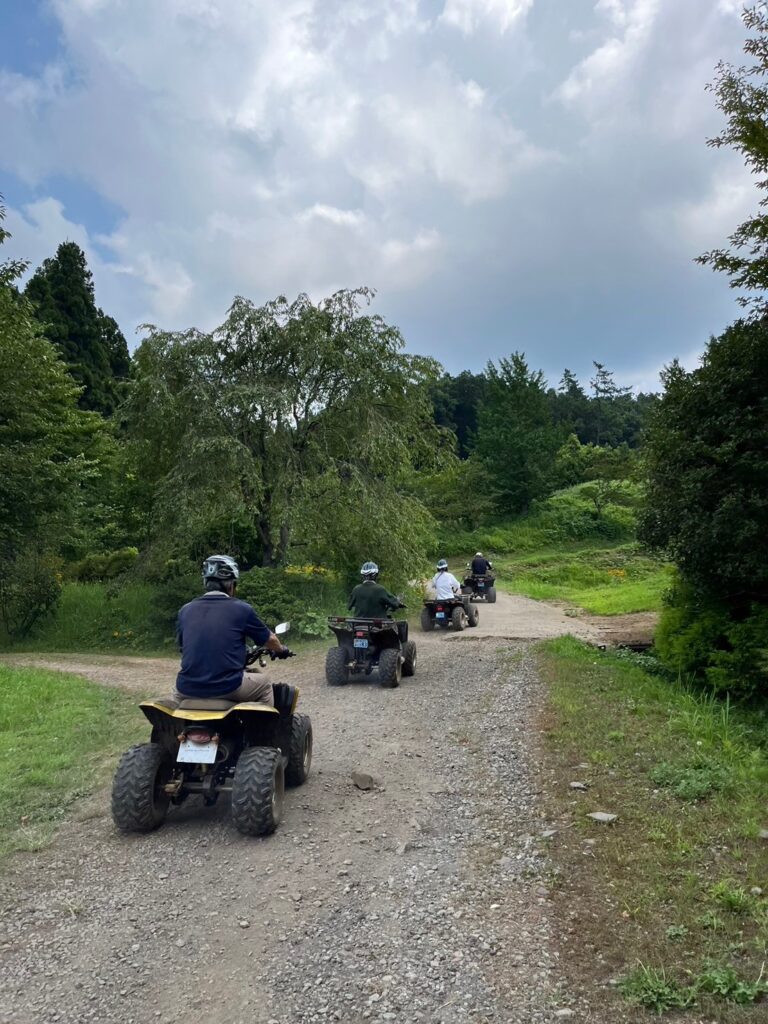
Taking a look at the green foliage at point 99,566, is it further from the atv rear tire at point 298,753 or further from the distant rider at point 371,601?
the atv rear tire at point 298,753

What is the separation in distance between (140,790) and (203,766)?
0.41 meters

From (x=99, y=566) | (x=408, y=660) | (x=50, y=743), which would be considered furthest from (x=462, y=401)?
(x=50, y=743)

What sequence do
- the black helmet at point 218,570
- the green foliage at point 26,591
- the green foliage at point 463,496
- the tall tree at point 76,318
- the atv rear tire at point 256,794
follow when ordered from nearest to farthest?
the atv rear tire at point 256,794 → the black helmet at point 218,570 → the green foliage at point 26,591 → the tall tree at point 76,318 → the green foliage at point 463,496

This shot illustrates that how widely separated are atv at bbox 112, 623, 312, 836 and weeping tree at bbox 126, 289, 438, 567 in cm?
1012

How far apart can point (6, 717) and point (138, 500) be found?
11.2m

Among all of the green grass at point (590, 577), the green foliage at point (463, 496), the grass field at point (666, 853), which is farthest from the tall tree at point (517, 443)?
the grass field at point (666, 853)

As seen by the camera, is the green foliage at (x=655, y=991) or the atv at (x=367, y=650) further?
the atv at (x=367, y=650)

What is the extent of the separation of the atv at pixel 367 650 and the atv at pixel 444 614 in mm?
5681

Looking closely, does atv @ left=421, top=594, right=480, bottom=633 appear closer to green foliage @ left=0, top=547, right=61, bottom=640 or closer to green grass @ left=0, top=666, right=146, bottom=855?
green grass @ left=0, top=666, right=146, bottom=855

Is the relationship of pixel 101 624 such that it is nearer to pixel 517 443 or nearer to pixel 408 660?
pixel 408 660

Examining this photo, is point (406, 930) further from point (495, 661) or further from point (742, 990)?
point (495, 661)

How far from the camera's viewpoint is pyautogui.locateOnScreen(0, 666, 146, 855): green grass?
198 inches

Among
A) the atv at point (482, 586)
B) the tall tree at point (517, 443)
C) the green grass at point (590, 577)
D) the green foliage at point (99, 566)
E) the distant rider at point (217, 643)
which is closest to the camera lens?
the distant rider at point (217, 643)

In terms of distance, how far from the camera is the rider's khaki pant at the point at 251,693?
474 cm
